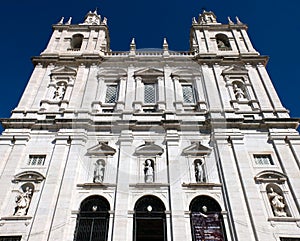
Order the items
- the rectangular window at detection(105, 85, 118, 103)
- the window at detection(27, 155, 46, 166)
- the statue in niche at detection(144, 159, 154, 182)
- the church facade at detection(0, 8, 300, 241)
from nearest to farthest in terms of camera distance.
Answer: the church facade at detection(0, 8, 300, 241) < the statue in niche at detection(144, 159, 154, 182) < the window at detection(27, 155, 46, 166) < the rectangular window at detection(105, 85, 118, 103)

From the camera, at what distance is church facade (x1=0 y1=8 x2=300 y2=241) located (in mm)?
15680

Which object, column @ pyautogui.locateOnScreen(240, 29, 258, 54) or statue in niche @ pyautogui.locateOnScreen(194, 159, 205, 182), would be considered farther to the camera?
column @ pyautogui.locateOnScreen(240, 29, 258, 54)

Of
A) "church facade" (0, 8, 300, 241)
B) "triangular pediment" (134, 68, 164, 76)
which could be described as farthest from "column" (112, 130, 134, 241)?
"triangular pediment" (134, 68, 164, 76)

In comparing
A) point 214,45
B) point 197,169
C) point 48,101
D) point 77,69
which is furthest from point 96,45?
point 197,169

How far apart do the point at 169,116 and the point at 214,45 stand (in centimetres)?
1088

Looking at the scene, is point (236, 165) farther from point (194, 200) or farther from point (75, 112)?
point (75, 112)

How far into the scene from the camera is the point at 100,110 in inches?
887

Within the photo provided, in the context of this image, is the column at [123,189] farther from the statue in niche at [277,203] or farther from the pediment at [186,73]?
the pediment at [186,73]

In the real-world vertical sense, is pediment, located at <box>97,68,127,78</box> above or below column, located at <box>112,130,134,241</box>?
above

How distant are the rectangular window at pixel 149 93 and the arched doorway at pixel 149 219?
28.4ft

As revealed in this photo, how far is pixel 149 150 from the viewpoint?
19.2 m

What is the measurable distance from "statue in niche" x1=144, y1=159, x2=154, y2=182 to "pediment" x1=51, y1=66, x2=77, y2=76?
11.0 meters

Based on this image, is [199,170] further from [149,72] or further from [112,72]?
[112,72]

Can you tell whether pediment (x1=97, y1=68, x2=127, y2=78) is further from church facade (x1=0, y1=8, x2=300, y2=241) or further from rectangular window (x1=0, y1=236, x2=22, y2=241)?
rectangular window (x1=0, y1=236, x2=22, y2=241)
